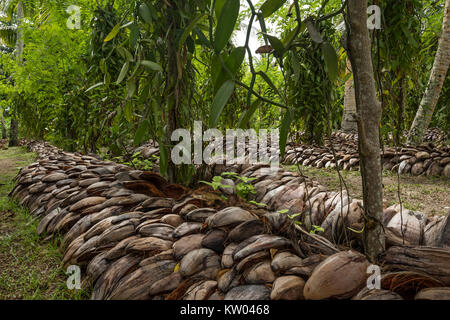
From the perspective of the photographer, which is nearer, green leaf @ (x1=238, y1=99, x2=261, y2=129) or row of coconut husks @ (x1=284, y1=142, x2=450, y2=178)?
green leaf @ (x1=238, y1=99, x2=261, y2=129)

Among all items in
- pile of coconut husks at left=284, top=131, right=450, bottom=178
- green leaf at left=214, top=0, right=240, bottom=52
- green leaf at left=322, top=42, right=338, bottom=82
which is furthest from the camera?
pile of coconut husks at left=284, top=131, right=450, bottom=178

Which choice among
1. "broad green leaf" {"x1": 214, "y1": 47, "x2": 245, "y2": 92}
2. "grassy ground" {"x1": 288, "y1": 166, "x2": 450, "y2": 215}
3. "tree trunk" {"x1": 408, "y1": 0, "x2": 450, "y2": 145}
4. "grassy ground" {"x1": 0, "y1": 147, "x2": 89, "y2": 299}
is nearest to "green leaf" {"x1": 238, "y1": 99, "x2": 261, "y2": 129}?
"broad green leaf" {"x1": 214, "y1": 47, "x2": 245, "y2": 92}

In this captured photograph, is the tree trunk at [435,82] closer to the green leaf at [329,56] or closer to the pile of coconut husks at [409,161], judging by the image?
the pile of coconut husks at [409,161]

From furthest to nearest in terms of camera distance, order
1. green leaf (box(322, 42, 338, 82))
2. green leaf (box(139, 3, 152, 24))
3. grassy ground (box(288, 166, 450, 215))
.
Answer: grassy ground (box(288, 166, 450, 215)), green leaf (box(139, 3, 152, 24)), green leaf (box(322, 42, 338, 82))

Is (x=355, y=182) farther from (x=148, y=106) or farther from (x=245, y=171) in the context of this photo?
(x=148, y=106)

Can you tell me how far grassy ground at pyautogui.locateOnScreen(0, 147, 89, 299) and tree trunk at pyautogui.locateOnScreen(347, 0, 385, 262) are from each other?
29.4 inches

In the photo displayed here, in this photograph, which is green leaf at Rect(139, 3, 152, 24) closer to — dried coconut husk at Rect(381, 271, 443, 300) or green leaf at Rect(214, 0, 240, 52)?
green leaf at Rect(214, 0, 240, 52)

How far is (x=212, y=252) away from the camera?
2.48 feet

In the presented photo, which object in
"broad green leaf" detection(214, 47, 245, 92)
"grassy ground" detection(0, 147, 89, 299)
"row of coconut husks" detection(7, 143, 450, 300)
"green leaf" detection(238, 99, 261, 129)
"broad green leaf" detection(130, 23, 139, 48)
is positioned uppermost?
"broad green leaf" detection(130, 23, 139, 48)

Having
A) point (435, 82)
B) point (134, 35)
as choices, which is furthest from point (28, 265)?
point (435, 82)

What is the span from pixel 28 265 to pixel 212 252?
630 millimetres

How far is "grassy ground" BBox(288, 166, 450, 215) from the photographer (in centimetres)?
133

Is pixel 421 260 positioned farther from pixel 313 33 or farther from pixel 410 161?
pixel 410 161
